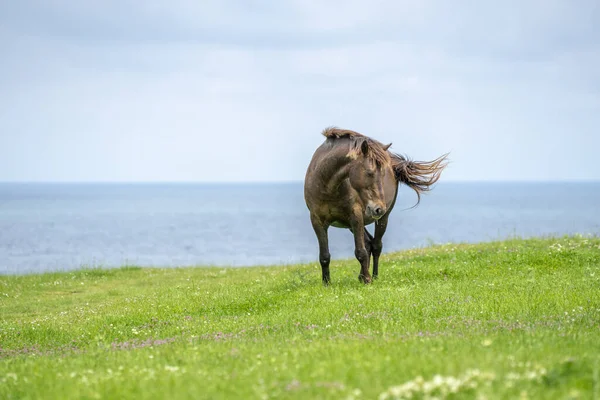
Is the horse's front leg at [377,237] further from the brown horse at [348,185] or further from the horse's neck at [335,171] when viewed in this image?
the horse's neck at [335,171]

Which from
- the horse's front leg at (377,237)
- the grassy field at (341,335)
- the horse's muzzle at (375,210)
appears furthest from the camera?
the horse's front leg at (377,237)

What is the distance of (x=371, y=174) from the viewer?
53.9ft

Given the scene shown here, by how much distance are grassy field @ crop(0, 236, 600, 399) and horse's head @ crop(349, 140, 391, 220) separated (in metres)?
2.01

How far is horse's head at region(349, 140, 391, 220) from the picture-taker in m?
16.4

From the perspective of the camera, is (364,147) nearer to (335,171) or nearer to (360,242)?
(335,171)

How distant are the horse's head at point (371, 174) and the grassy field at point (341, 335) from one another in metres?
2.01

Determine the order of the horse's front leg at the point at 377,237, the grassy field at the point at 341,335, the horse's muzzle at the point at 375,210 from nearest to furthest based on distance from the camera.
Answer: the grassy field at the point at 341,335 < the horse's muzzle at the point at 375,210 < the horse's front leg at the point at 377,237

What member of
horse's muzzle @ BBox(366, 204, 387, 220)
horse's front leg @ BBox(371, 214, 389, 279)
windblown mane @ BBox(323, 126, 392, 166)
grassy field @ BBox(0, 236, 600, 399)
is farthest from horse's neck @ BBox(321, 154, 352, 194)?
horse's front leg @ BBox(371, 214, 389, 279)

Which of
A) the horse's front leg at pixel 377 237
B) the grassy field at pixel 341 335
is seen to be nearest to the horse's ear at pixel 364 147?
the grassy field at pixel 341 335

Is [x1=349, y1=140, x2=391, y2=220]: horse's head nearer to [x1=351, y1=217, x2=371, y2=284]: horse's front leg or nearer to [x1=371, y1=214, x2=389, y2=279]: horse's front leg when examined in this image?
[x1=351, y1=217, x2=371, y2=284]: horse's front leg

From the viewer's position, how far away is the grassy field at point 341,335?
7.19 m

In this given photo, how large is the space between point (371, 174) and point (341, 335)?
6.03 metres

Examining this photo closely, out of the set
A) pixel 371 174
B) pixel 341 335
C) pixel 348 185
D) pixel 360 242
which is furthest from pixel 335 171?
pixel 341 335

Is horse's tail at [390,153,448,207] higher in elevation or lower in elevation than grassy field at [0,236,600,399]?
higher
